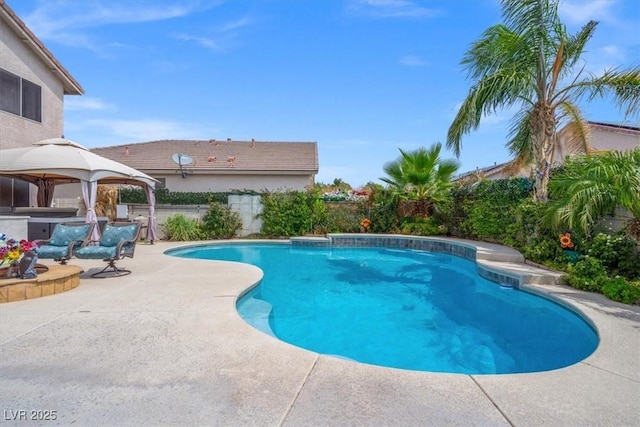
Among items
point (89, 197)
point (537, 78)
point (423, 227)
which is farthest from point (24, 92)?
point (537, 78)

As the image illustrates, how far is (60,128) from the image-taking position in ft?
45.5

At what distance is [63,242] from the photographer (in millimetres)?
7379

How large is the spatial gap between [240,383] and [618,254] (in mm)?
7475

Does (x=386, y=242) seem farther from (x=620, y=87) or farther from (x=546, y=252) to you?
(x=620, y=87)

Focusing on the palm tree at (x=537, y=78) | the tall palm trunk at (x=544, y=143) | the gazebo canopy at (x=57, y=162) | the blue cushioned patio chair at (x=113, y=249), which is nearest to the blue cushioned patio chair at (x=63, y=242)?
the blue cushioned patio chair at (x=113, y=249)

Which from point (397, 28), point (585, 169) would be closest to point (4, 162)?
point (397, 28)

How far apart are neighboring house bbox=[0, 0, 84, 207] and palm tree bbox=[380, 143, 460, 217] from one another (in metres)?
14.0

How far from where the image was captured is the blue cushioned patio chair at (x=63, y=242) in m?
6.96

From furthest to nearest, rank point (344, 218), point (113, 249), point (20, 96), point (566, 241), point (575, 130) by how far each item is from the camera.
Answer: point (344, 218) < point (20, 96) < point (575, 130) < point (566, 241) < point (113, 249)

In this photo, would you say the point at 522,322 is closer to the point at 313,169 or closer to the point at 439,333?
the point at 439,333

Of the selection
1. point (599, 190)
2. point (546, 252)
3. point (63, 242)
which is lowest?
point (546, 252)

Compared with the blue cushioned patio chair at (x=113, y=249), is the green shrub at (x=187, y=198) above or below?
above

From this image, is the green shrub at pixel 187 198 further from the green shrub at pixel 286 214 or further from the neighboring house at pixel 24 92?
the neighboring house at pixel 24 92

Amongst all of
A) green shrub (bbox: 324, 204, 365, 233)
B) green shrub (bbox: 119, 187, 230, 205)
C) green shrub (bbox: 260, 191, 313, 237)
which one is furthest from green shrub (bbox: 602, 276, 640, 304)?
green shrub (bbox: 119, 187, 230, 205)
